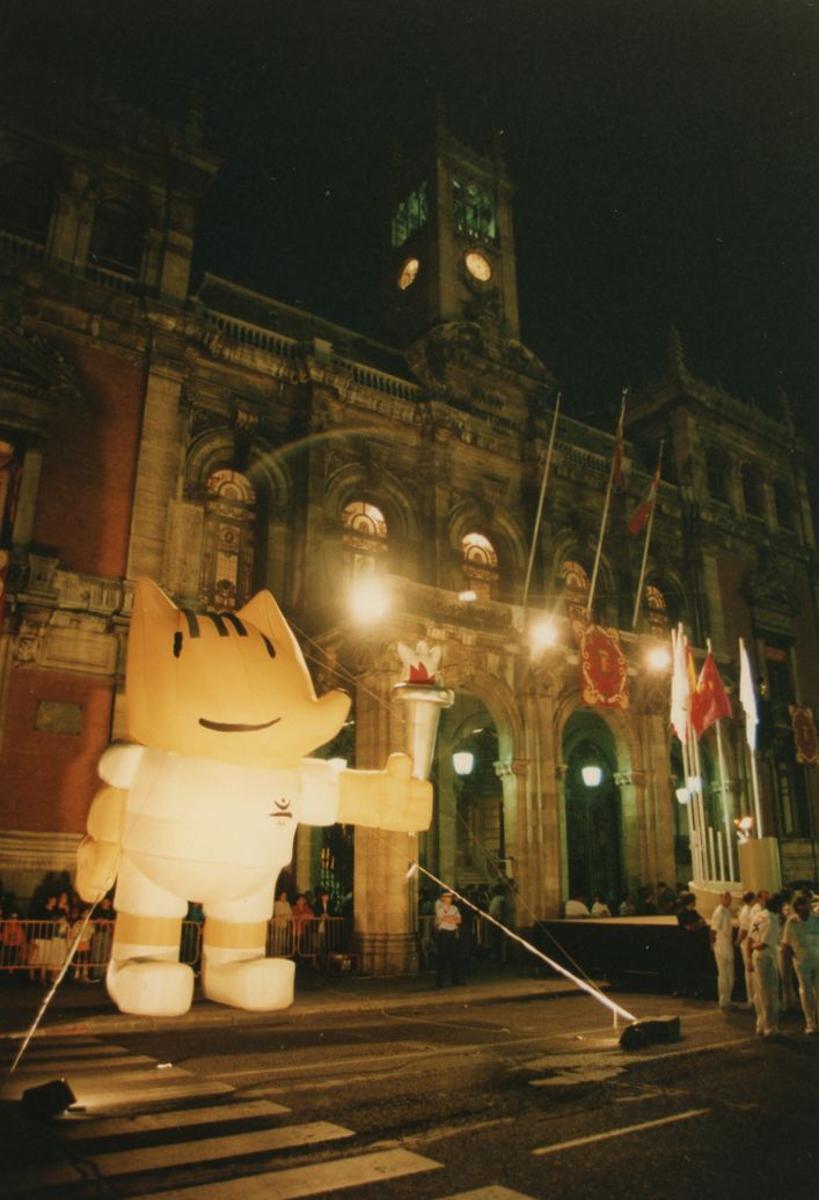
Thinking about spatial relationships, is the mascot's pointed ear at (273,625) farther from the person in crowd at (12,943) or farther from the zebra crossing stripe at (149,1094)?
the person in crowd at (12,943)

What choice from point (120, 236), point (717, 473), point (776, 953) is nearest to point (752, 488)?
point (717, 473)

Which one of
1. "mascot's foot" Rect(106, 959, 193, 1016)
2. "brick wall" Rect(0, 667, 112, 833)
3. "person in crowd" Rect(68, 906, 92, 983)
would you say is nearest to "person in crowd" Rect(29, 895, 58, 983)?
"person in crowd" Rect(68, 906, 92, 983)

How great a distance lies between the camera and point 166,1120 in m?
5.74

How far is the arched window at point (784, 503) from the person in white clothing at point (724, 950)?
2532 centimetres

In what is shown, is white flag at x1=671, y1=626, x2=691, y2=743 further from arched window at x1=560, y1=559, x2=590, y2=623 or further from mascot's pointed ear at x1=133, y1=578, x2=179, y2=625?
mascot's pointed ear at x1=133, y1=578, x2=179, y2=625

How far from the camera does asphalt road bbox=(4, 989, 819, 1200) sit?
4.70 metres

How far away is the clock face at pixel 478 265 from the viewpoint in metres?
28.6

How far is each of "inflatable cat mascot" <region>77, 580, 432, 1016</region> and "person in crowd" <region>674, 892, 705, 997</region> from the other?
1031cm

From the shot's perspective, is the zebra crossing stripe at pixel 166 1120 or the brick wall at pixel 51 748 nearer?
the zebra crossing stripe at pixel 166 1120

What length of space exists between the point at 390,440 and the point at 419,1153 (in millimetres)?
19460

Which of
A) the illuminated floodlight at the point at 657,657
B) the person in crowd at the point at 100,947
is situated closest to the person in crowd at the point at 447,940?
the person in crowd at the point at 100,947

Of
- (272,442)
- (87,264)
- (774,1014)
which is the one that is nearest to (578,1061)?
(774,1014)

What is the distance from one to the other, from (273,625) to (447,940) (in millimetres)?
9713

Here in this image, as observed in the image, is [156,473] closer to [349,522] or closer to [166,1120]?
[349,522]
